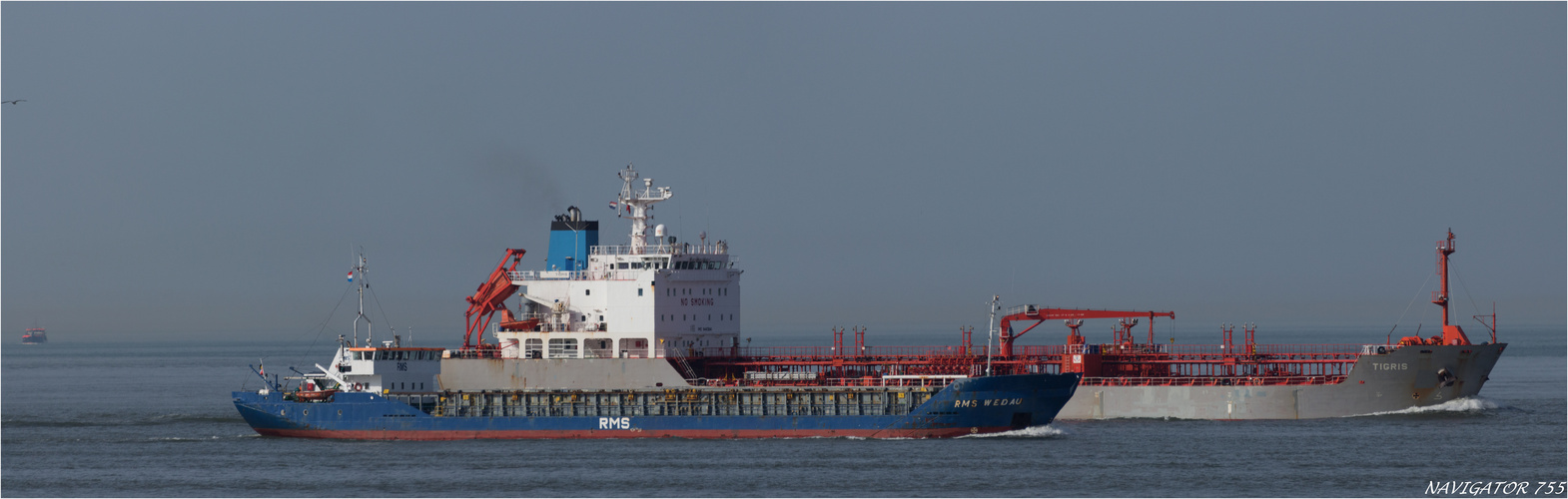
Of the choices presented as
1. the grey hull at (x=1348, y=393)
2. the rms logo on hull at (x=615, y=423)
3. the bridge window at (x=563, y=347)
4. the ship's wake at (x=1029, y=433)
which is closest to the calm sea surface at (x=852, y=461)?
the ship's wake at (x=1029, y=433)

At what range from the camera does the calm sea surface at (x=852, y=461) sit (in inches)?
1785

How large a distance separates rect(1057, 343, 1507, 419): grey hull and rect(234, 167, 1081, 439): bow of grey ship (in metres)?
4.80

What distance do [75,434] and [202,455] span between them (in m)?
10.9

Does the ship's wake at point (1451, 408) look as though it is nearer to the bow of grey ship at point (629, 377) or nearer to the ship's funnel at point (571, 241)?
the bow of grey ship at point (629, 377)

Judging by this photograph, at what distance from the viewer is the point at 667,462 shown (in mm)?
50438

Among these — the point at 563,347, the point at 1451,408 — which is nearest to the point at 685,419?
the point at 563,347

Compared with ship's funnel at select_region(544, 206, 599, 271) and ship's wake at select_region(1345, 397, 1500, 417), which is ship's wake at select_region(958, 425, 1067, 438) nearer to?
ship's wake at select_region(1345, 397, 1500, 417)

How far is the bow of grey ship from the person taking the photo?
5675 centimetres

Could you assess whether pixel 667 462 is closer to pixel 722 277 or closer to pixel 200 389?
pixel 722 277

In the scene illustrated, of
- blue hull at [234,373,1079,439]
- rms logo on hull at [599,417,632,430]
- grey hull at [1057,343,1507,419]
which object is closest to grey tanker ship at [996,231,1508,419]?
grey hull at [1057,343,1507,419]

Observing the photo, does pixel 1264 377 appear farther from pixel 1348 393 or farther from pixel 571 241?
pixel 571 241

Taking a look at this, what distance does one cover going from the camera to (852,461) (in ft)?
164

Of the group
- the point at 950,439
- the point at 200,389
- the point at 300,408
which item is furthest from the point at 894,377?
the point at 200,389

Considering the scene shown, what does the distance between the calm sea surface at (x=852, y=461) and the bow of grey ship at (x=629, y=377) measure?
3.65 ft
